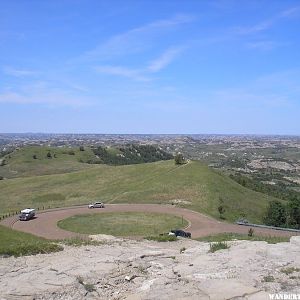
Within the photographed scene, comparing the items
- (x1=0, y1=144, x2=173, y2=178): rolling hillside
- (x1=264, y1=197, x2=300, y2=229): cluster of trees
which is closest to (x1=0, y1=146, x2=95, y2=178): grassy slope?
(x1=0, y1=144, x2=173, y2=178): rolling hillside

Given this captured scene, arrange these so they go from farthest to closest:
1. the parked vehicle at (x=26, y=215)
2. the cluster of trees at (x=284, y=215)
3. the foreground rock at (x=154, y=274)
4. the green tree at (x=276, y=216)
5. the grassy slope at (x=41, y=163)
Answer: the grassy slope at (x=41, y=163), the cluster of trees at (x=284, y=215), the green tree at (x=276, y=216), the parked vehicle at (x=26, y=215), the foreground rock at (x=154, y=274)

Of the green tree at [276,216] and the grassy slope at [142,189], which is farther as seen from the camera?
the grassy slope at [142,189]

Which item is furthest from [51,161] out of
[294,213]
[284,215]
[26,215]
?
[294,213]

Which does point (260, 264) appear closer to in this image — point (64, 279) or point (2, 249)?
point (64, 279)

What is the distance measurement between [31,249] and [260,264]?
432 inches

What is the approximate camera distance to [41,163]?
161 m

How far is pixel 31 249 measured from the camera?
21.7 m

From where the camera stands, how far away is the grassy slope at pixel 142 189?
71625 millimetres

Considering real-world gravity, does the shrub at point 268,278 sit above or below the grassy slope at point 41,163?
above

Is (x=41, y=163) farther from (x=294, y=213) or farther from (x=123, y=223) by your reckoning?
(x=294, y=213)

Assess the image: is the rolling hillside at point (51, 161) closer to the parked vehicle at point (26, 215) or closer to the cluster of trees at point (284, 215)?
the parked vehicle at point (26, 215)

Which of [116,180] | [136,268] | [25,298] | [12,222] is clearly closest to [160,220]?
[12,222]

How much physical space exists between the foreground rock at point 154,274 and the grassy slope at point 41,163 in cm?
11827

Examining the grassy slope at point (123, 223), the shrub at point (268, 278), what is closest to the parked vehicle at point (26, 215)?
the grassy slope at point (123, 223)
